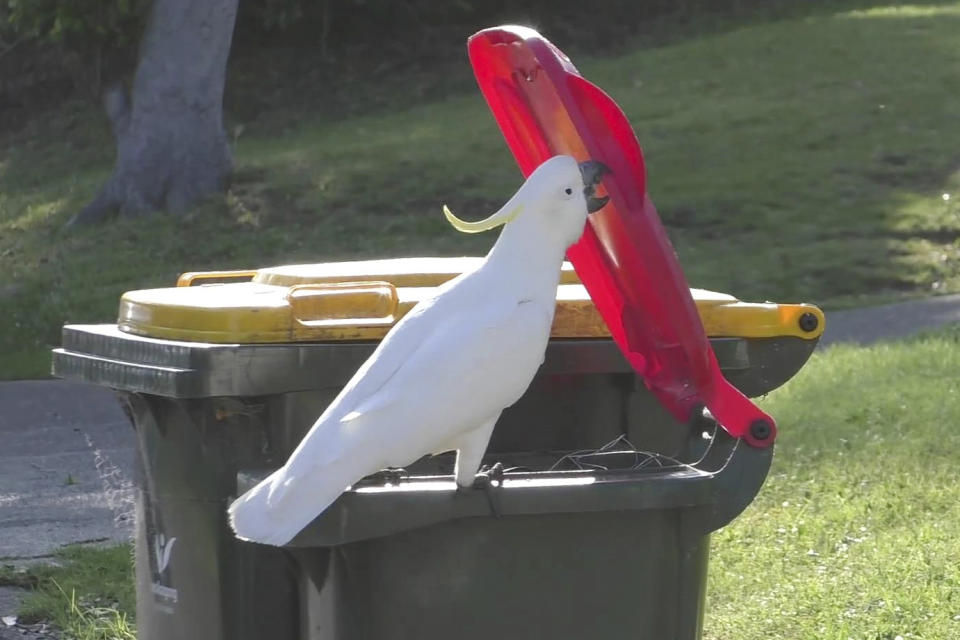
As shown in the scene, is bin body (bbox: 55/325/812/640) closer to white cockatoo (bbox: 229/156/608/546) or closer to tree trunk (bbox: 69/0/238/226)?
white cockatoo (bbox: 229/156/608/546)

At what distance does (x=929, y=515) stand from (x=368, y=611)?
306 centimetres

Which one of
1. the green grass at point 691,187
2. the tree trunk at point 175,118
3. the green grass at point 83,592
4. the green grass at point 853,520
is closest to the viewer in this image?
the green grass at point 853,520

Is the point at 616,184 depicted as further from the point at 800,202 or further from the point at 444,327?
the point at 800,202

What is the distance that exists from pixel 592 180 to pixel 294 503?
2.95 ft

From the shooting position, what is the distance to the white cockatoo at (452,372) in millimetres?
2672

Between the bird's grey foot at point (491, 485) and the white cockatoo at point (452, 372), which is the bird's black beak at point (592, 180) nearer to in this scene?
the white cockatoo at point (452, 372)

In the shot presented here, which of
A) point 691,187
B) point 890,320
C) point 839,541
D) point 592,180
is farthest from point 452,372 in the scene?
point 691,187

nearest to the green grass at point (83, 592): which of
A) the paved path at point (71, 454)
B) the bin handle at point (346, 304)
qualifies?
the paved path at point (71, 454)

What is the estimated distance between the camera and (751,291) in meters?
10.4

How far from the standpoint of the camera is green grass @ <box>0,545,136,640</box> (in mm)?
4594

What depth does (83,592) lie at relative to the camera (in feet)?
16.1

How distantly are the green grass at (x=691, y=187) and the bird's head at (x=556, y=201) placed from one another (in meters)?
6.94

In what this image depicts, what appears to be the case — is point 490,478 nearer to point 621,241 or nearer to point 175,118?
point 621,241

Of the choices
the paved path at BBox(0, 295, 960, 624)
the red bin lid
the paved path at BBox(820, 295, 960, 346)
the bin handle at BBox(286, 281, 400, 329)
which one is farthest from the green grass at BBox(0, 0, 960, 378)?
the red bin lid
